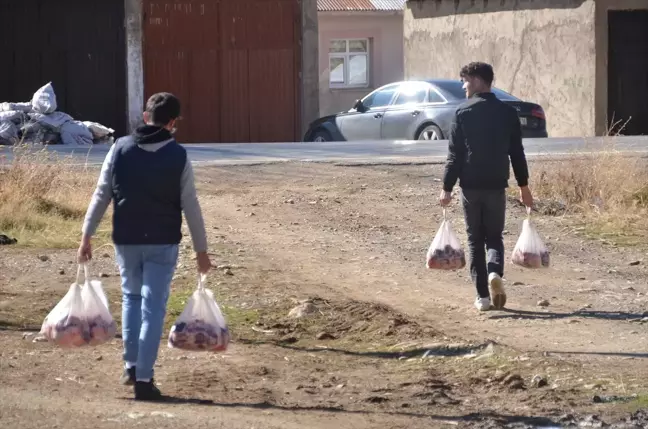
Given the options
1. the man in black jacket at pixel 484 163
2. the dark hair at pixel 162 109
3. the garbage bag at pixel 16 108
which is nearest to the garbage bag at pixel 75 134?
the garbage bag at pixel 16 108

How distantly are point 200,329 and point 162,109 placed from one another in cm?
114

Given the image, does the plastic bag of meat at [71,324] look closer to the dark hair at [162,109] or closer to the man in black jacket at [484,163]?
the dark hair at [162,109]

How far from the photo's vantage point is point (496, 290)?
8.84m

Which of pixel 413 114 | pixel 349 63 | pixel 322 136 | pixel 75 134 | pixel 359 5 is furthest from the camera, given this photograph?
pixel 349 63

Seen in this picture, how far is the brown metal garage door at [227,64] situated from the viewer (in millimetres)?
26953

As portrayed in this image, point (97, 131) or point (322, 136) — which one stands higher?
point (97, 131)

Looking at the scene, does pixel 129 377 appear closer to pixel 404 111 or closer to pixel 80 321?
pixel 80 321

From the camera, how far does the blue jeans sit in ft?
21.2

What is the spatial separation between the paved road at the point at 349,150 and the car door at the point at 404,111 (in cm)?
133

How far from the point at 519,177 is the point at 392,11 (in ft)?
96.5

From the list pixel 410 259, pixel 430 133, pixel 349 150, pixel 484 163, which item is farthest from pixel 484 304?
pixel 430 133

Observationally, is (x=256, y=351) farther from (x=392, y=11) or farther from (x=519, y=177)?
(x=392, y=11)

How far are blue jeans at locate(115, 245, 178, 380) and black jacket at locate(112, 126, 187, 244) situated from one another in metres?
0.07

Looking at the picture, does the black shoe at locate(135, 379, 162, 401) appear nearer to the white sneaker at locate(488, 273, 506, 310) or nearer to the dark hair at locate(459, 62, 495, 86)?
the white sneaker at locate(488, 273, 506, 310)
